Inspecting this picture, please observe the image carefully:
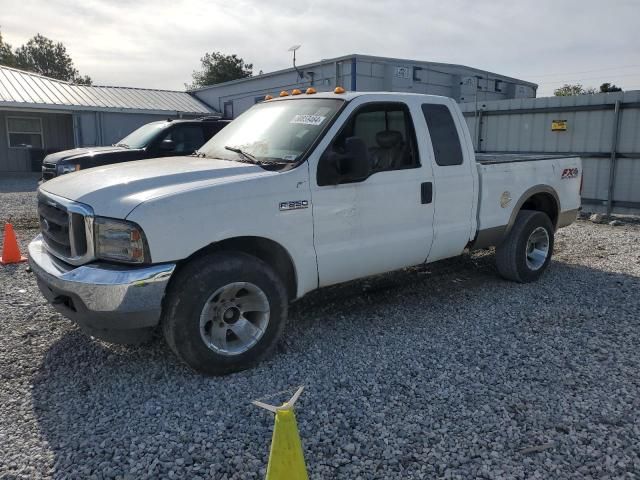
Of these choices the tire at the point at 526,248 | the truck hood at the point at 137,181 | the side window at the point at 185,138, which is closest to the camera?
the truck hood at the point at 137,181

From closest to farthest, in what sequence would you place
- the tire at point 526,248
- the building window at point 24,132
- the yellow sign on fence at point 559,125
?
1. the tire at point 526,248
2. the yellow sign on fence at point 559,125
3. the building window at point 24,132

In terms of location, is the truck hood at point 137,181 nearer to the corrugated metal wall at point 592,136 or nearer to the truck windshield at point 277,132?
the truck windshield at point 277,132

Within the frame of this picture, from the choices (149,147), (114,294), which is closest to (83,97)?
(149,147)

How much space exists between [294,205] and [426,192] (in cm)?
143

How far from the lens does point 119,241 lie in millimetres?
3328

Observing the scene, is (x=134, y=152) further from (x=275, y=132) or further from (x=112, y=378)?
(x=112, y=378)

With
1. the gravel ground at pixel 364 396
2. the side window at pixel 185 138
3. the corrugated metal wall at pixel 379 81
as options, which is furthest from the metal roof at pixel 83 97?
the gravel ground at pixel 364 396

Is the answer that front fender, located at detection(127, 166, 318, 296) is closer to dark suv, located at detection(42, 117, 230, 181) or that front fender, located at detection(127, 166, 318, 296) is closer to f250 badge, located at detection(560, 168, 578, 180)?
f250 badge, located at detection(560, 168, 578, 180)

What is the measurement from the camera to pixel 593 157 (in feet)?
36.2

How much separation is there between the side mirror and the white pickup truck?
4.85 metres

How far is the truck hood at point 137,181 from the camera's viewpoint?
11.1 feet

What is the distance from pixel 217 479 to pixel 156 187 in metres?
1.89

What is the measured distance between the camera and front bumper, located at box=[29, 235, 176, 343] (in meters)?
3.27

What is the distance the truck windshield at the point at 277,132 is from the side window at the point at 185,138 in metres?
5.36
